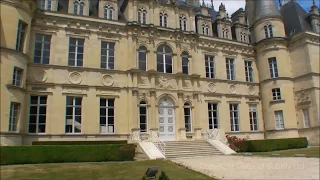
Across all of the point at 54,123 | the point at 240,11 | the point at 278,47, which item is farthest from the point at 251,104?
the point at 54,123

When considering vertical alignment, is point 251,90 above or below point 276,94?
above

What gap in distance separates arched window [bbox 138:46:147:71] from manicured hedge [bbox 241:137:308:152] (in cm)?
893

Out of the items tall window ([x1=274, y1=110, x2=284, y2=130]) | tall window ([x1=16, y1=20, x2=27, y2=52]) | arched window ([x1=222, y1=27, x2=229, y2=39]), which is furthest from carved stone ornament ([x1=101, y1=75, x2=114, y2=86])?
tall window ([x1=274, y1=110, x2=284, y2=130])

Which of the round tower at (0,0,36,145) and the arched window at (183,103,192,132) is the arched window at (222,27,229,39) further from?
the round tower at (0,0,36,145)

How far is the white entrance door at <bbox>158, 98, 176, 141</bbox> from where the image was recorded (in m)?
20.0

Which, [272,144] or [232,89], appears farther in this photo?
[232,89]

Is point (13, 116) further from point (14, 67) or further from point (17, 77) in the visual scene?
point (14, 67)

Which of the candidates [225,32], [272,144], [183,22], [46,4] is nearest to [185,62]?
[183,22]

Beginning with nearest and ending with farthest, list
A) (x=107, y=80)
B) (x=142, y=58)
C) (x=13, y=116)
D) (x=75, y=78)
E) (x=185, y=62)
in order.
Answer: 1. (x=13, y=116)
2. (x=75, y=78)
3. (x=107, y=80)
4. (x=142, y=58)
5. (x=185, y=62)

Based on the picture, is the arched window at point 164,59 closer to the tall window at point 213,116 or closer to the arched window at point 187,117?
the arched window at point 187,117

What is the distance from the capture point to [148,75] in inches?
790

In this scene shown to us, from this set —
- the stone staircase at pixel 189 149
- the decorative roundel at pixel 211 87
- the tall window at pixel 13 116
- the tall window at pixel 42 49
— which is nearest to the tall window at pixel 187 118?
the stone staircase at pixel 189 149

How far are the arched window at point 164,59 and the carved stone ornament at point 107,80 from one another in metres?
3.80

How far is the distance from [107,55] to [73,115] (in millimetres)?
4855
